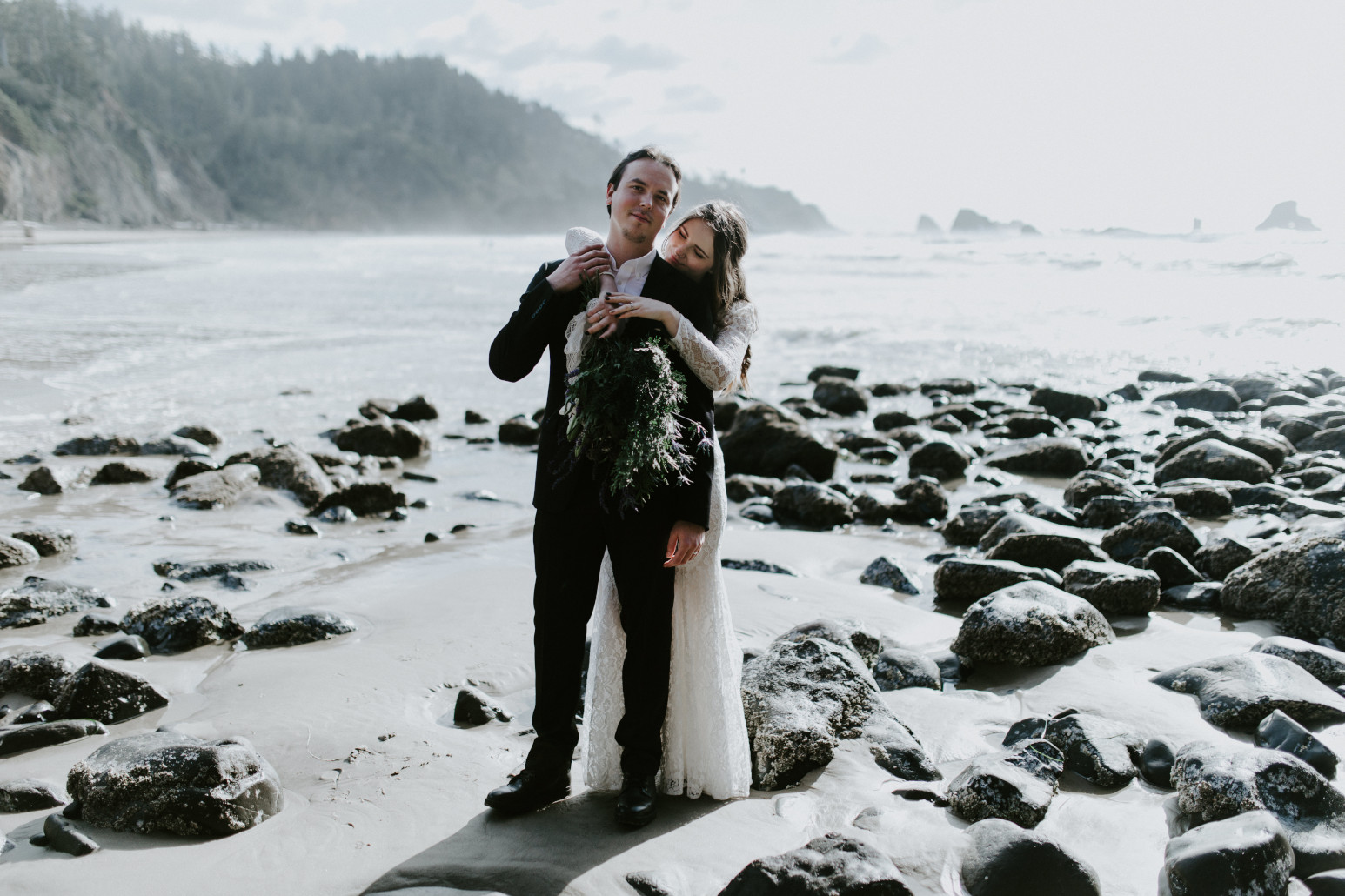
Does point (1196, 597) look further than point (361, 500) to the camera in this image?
No

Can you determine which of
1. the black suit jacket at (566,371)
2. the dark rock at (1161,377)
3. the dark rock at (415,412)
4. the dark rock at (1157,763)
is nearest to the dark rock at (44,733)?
the black suit jacket at (566,371)

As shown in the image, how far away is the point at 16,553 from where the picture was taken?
6.89 meters

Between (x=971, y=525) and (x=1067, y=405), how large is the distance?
6.87m

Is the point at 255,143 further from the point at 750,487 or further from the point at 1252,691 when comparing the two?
the point at 1252,691

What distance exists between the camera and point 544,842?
134 inches

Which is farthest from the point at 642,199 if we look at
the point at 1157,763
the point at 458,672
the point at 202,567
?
the point at 202,567

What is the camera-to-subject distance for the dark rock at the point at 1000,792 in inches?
142

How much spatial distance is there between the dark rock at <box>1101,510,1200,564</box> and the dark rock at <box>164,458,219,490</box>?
819 cm

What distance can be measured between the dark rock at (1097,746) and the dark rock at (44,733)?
4259 millimetres

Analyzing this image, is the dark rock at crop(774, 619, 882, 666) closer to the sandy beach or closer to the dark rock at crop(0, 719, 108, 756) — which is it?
the sandy beach

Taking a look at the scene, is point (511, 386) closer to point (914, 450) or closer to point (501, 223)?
point (914, 450)

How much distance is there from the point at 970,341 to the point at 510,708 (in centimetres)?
1871

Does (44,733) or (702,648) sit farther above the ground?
(702,648)

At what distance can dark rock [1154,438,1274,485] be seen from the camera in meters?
9.75
